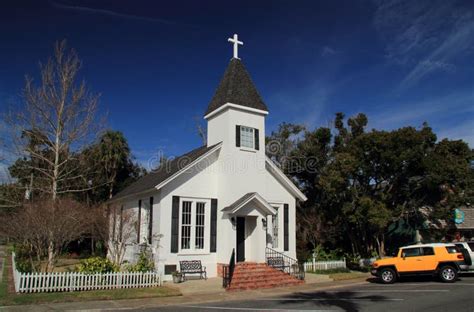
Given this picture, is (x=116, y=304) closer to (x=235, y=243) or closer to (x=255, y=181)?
(x=235, y=243)

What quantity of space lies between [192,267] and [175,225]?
2.14 metres

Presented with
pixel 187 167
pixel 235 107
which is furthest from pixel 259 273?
pixel 235 107

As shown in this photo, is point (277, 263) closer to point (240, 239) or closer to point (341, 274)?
point (240, 239)

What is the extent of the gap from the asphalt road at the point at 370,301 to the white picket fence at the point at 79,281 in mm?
3729

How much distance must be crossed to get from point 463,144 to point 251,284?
15095 mm

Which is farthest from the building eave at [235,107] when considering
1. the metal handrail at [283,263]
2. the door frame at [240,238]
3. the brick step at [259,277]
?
the brick step at [259,277]

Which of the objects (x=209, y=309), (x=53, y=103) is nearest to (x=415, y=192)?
(x=209, y=309)

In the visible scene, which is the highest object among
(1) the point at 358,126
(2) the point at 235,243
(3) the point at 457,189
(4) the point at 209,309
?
(1) the point at 358,126

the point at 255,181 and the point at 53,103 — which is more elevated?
the point at 53,103

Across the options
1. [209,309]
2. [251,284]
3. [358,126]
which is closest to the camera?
[209,309]

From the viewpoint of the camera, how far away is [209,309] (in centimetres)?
1177

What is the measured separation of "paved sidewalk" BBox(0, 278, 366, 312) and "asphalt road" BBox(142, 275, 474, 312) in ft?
2.18

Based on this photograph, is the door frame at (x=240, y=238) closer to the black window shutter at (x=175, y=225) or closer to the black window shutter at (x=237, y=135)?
the black window shutter at (x=175, y=225)

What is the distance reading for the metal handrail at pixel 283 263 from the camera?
18.2 m
